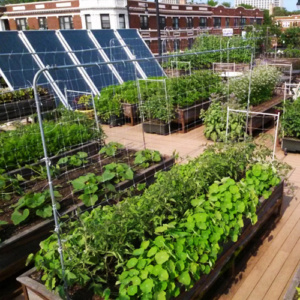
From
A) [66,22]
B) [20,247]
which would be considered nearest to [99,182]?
[20,247]

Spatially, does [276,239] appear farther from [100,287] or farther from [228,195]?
[100,287]

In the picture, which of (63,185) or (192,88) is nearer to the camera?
(63,185)

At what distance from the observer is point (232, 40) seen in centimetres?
1603

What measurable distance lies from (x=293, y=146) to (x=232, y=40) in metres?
11.6

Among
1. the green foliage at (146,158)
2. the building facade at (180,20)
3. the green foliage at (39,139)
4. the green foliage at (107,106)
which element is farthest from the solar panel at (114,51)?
the building facade at (180,20)

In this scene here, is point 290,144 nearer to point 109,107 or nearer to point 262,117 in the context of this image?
point 262,117

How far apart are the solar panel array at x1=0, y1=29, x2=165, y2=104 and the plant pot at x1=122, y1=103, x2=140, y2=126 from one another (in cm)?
74

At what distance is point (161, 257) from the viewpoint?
7.10 ft

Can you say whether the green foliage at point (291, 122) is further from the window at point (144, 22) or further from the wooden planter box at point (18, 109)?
the window at point (144, 22)

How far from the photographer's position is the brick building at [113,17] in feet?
87.9

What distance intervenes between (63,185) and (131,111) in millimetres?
4213

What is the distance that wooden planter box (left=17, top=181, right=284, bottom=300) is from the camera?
2.32 m

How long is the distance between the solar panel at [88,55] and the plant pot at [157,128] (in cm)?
279

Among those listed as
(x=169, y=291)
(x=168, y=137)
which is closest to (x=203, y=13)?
(x=168, y=137)
